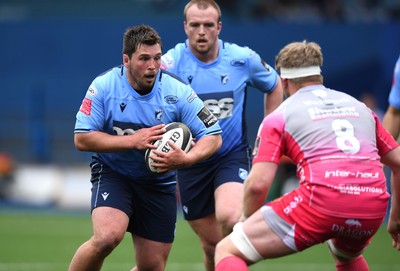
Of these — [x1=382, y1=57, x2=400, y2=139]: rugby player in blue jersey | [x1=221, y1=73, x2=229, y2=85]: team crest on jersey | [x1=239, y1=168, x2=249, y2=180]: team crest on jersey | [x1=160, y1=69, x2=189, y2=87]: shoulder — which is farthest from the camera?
[x1=221, y1=73, x2=229, y2=85]: team crest on jersey

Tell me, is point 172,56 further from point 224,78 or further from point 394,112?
point 394,112

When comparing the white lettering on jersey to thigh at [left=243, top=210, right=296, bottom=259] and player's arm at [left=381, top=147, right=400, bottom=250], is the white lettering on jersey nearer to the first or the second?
player's arm at [left=381, top=147, right=400, bottom=250]

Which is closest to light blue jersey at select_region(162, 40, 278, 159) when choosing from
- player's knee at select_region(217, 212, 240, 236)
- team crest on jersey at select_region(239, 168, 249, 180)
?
team crest on jersey at select_region(239, 168, 249, 180)

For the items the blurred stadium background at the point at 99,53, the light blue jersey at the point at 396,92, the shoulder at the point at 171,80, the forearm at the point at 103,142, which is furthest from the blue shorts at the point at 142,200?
the blurred stadium background at the point at 99,53

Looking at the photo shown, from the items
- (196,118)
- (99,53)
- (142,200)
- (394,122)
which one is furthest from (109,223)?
(99,53)

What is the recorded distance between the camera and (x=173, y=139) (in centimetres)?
717

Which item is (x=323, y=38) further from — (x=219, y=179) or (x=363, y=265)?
(x=363, y=265)

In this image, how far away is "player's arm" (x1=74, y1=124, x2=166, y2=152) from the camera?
281 inches

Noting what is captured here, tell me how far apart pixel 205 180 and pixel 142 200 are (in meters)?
1.27

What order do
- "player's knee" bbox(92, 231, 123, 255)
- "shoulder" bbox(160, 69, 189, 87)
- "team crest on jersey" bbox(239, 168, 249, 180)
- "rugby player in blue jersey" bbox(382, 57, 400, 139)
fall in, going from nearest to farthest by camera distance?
"player's knee" bbox(92, 231, 123, 255) → "shoulder" bbox(160, 69, 189, 87) → "rugby player in blue jersey" bbox(382, 57, 400, 139) → "team crest on jersey" bbox(239, 168, 249, 180)

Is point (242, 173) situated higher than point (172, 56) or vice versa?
point (172, 56)

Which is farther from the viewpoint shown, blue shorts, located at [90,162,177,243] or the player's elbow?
blue shorts, located at [90,162,177,243]

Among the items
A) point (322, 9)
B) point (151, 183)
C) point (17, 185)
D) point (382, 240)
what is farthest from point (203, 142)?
point (322, 9)

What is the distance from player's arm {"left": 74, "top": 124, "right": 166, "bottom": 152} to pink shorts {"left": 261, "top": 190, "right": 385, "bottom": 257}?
1.41 metres
